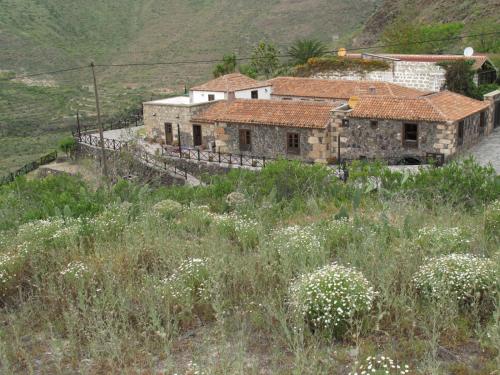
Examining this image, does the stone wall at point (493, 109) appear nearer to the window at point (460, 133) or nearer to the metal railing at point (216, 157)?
the window at point (460, 133)

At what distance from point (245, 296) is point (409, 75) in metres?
27.2

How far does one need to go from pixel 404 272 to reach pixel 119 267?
304cm

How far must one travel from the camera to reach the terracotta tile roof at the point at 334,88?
1059 inches

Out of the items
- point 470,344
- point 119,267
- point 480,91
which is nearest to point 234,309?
point 119,267

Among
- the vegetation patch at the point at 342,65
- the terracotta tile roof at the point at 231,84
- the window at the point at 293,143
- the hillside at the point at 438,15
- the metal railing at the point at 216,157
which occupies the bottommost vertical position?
the metal railing at the point at 216,157

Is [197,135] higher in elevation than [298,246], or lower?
lower

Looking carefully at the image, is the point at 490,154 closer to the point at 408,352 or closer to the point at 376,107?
the point at 376,107

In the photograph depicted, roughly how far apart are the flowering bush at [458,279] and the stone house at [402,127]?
57.5 feet

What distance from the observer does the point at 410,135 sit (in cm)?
2298

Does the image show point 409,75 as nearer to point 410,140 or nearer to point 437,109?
point 437,109

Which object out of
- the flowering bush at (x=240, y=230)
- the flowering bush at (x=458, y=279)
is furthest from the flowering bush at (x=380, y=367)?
the flowering bush at (x=240, y=230)

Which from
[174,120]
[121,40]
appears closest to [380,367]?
[174,120]

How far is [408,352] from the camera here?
480 centimetres

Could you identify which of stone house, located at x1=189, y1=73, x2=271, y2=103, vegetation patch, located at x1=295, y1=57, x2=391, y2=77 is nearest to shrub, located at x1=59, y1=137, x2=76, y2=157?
stone house, located at x1=189, y1=73, x2=271, y2=103
